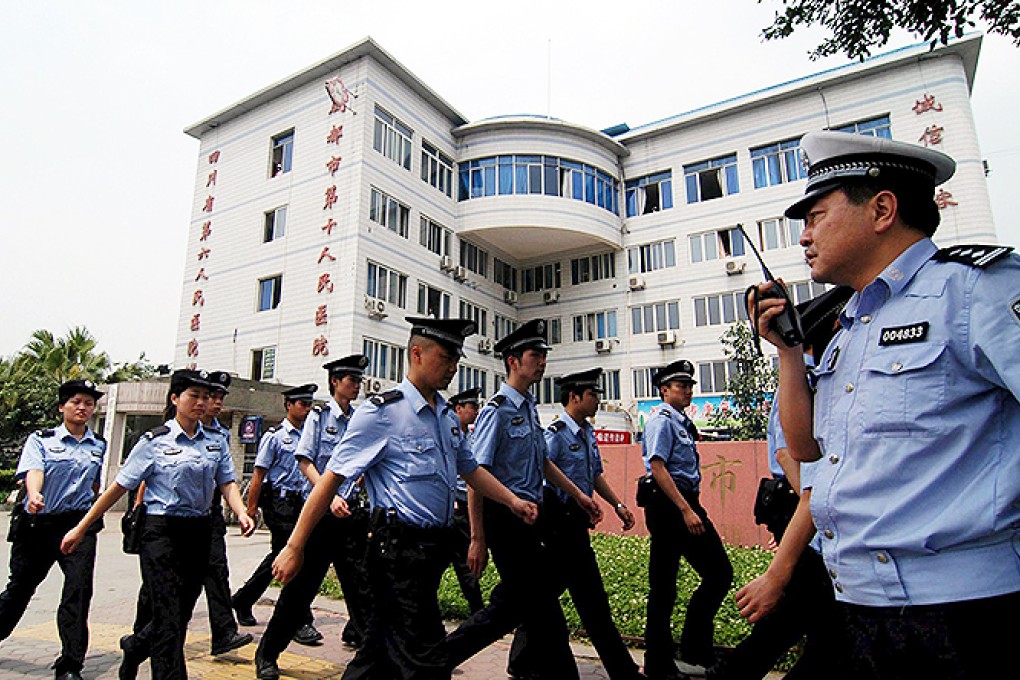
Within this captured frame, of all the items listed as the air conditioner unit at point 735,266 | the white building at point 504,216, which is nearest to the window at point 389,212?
the white building at point 504,216

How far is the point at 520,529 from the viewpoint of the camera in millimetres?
3848

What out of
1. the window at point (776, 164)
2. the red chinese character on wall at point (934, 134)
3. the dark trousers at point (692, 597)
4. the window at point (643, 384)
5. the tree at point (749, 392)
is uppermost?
the window at point (776, 164)

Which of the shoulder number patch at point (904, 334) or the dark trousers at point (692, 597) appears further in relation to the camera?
the dark trousers at point (692, 597)

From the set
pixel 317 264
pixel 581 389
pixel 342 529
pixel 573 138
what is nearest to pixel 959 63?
pixel 573 138

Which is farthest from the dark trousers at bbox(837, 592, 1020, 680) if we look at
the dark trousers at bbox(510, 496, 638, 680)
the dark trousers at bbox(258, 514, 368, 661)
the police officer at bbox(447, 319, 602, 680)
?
the dark trousers at bbox(258, 514, 368, 661)

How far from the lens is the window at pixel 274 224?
2269cm

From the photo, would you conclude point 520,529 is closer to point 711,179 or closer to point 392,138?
point 392,138

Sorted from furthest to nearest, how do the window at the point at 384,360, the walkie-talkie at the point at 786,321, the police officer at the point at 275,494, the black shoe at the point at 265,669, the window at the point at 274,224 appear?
the window at the point at 274,224
the window at the point at 384,360
the police officer at the point at 275,494
the black shoe at the point at 265,669
the walkie-talkie at the point at 786,321

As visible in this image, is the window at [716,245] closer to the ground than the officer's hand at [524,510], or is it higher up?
higher up

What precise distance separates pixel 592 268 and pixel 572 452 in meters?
23.6

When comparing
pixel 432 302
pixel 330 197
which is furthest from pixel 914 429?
pixel 432 302

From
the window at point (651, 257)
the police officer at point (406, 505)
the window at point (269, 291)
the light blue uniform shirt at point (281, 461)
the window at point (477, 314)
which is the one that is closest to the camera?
the police officer at point (406, 505)

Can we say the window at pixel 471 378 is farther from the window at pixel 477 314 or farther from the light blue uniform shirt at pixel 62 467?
the light blue uniform shirt at pixel 62 467

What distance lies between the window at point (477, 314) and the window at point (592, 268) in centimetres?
439
